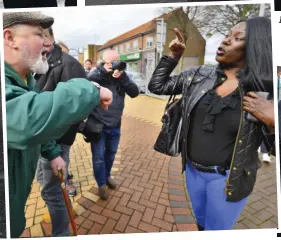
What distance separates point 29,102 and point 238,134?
107 centimetres

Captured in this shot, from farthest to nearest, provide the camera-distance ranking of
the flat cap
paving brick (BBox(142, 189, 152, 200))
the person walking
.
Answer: paving brick (BBox(142, 189, 152, 200))
the person walking
the flat cap

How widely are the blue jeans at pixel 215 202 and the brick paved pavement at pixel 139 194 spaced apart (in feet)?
0.43

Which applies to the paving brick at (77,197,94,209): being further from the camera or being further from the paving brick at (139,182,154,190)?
the camera

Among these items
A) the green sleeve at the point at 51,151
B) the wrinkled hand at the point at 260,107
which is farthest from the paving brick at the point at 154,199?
the wrinkled hand at the point at 260,107

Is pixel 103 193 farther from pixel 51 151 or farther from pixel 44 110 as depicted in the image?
pixel 44 110

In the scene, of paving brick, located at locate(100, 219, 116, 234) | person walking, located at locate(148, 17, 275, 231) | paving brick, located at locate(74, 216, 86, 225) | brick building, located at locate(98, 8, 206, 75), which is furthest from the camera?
paving brick, located at locate(74, 216, 86, 225)

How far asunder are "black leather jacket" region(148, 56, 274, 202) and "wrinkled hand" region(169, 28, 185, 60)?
0.04 m

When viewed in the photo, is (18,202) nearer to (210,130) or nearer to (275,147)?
(210,130)

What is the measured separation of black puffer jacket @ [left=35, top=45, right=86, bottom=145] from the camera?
4.25ft

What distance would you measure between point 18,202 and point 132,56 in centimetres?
111

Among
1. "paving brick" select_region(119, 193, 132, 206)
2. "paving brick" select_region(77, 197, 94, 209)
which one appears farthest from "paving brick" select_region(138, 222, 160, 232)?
"paving brick" select_region(77, 197, 94, 209)

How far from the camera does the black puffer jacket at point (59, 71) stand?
51.1 inches

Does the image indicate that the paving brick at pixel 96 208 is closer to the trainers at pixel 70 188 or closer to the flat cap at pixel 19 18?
the trainers at pixel 70 188

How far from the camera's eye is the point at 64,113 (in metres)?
0.91
